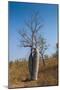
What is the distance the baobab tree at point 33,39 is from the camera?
246 centimetres

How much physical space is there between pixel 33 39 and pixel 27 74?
40 centimetres

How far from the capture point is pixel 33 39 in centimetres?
248

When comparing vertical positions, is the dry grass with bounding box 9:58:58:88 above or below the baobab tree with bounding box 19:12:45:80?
below

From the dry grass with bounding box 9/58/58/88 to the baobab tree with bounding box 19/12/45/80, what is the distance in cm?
6

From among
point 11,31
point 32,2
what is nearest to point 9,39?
point 11,31

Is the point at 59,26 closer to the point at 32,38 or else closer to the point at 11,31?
the point at 32,38

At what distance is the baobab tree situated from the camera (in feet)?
8.06

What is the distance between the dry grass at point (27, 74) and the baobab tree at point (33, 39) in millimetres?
59

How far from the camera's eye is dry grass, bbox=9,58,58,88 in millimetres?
2408

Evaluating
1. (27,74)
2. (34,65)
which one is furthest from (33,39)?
(27,74)

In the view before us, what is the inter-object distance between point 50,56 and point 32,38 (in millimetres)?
298

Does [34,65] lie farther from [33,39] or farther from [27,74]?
[33,39]

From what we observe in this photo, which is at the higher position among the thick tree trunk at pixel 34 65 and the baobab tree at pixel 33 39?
the baobab tree at pixel 33 39

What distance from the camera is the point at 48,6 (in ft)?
8.31
